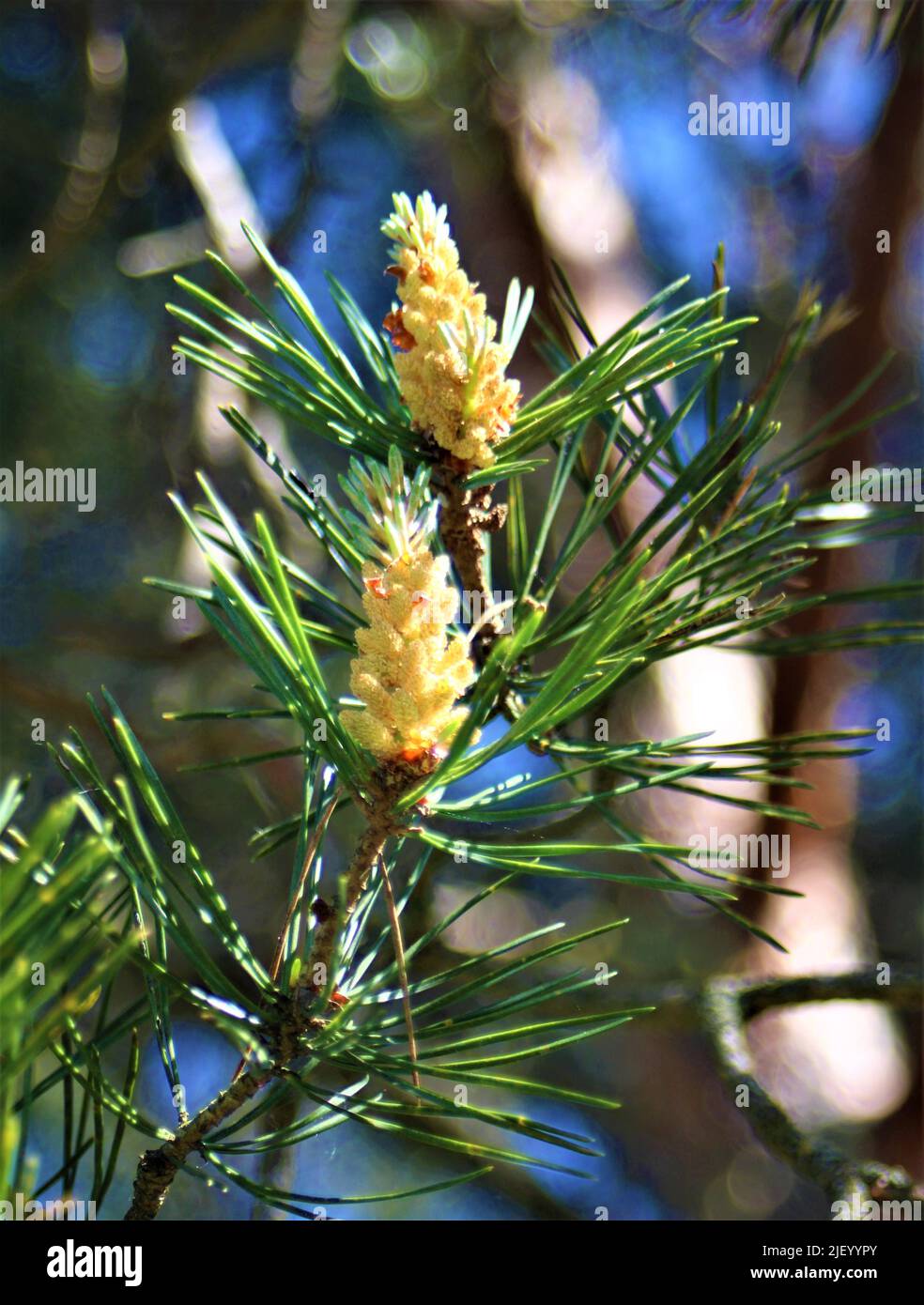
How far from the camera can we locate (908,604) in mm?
1338

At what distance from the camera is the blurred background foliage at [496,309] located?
1.30 meters

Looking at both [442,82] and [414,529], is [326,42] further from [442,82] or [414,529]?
[414,529]

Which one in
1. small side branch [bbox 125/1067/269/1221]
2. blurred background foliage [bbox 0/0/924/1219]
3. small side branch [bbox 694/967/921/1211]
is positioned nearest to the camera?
small side branch [bbox 125/1067/269/1221]

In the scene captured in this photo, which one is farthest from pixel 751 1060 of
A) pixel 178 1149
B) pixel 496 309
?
pixel 496 309

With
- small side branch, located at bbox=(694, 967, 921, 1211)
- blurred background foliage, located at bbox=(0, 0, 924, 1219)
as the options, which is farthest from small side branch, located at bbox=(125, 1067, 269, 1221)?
blurred background foliage, located at bbox=(0, 0, 924, 1219)

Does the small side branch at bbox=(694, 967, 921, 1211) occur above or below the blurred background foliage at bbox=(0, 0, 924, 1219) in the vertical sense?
below

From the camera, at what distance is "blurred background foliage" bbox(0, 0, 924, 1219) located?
4.26ft

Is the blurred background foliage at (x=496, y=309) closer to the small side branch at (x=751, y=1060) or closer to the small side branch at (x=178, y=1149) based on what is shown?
the small side branch at (x=751, y=1060)

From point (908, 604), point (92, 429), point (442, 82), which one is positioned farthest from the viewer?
point (442, 82)

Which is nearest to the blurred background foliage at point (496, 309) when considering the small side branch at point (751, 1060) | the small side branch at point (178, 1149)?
the small side branch at point (751, 1060)

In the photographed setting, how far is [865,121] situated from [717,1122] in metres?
1.26

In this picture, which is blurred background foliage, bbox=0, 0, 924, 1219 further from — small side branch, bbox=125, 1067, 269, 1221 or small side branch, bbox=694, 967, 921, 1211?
small side branch, bbox=125, 1067, 269, 1221
